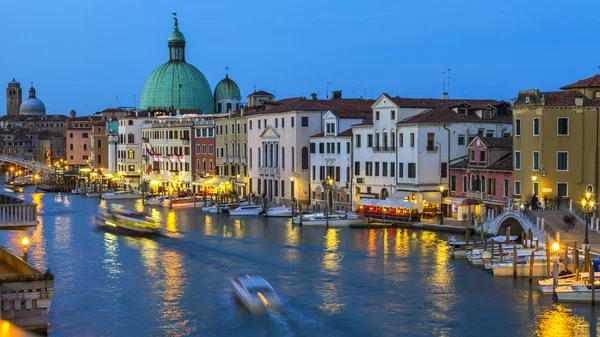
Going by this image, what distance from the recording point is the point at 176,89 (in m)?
80.4

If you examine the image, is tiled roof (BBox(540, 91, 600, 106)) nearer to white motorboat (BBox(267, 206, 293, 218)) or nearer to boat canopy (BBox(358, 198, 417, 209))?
boat canopy (BBox(358, 198, 417, 209))

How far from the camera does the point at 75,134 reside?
9262 cm

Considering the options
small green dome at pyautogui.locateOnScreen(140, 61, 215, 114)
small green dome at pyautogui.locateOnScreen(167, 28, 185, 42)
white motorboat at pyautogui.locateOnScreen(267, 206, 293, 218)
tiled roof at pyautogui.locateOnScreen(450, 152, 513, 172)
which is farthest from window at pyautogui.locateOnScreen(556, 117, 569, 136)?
small green dome at pyautogui.locateOnScreen(167, 28, 185, 42)

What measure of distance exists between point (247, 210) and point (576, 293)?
2660 cm

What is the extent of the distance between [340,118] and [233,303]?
2538 cm

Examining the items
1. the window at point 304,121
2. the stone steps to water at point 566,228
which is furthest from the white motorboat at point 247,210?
the stone steps to water at point 566,228

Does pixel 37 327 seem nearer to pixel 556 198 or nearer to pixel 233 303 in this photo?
pixel 233 303

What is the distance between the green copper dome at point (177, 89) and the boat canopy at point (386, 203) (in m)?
40.3

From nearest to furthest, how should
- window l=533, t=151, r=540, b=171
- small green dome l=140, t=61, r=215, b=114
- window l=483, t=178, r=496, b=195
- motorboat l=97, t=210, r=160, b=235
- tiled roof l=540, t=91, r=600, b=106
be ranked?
tiled roof l=540, t=91, r=600, b=106 → window l=533, t=151, r=540, b=171 → window l=483, t=178, r=496, b=195 → motorboat l=97, t=210, r=160, b=235 → small green dome l=140, t=61, r=215, b=114

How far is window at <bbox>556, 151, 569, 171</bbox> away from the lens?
108 ft

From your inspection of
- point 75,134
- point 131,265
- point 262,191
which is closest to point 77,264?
point 131,265

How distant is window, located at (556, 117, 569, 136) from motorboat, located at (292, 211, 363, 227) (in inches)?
397

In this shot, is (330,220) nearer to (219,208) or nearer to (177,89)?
(219,208)

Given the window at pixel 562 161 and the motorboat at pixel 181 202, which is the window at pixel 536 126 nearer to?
the window at pixel 562 161
